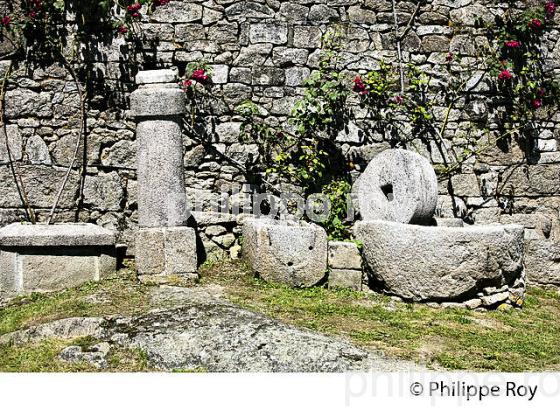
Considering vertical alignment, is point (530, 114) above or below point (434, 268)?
above

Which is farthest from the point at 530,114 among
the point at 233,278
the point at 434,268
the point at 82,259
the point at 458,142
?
the point at 82,259

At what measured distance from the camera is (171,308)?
5.26 meters

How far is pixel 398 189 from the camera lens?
6738 mm

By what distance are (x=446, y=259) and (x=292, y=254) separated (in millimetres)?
1351

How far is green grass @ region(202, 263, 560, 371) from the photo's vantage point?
4.67 m

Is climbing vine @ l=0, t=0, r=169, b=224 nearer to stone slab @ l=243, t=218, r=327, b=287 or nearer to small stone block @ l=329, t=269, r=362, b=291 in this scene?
stone slab @ l=243, t=218, r=327, b=287

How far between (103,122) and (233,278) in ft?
7.39

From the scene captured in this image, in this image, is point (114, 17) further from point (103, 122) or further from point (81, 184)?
point (81, 184)

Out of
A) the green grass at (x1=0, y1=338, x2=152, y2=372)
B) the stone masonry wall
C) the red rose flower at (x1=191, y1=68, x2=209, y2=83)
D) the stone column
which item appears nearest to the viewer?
the green grass at (x1=0, y1=338, x2=152, y2=372)

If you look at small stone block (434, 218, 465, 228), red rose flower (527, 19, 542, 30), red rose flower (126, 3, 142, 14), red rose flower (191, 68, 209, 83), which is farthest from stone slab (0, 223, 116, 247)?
red rose flower (527, 19, 542, 30)

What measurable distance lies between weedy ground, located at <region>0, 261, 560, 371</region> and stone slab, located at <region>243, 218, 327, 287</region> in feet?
0.36

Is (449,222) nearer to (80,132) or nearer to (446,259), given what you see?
(446,259)

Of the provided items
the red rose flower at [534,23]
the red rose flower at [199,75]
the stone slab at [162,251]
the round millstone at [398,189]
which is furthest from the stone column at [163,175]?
the red rose flower at [534,23]

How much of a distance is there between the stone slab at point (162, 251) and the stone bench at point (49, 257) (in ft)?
1.39
